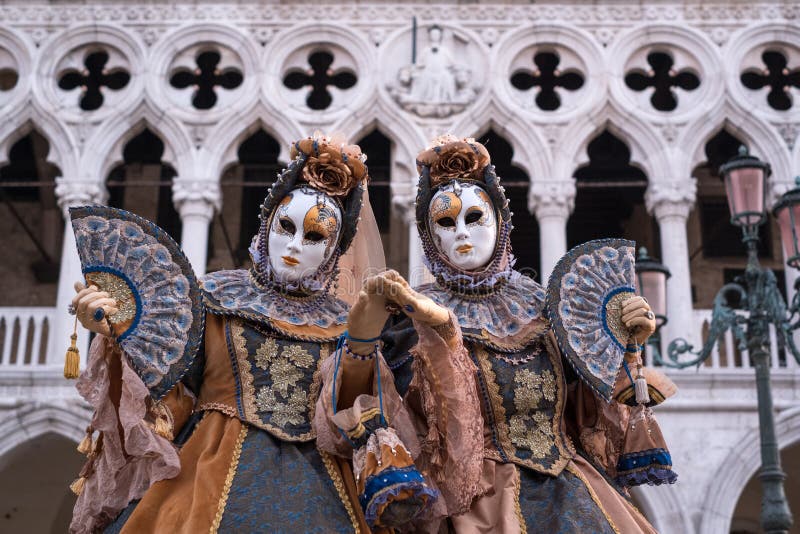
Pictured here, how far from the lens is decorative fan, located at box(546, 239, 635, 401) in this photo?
3432 mm

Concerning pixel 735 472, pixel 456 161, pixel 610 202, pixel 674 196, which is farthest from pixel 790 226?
pixel 610 202

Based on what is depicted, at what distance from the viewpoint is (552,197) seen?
400 inches

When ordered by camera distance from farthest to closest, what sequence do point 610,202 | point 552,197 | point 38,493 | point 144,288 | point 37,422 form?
point 610,202 < point 38,493 < point 552,197 < point 37,422 < point 144,288

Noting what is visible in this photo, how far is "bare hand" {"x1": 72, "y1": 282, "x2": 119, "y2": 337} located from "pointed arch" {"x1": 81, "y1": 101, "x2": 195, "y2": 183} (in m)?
7.19

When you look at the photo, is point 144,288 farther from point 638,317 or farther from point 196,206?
point 196,206

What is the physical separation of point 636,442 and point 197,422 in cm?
126

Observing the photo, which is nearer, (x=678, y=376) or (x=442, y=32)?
(x=678, y=376)

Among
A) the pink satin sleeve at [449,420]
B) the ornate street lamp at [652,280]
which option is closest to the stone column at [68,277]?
the ornate street lamp at [652,280]

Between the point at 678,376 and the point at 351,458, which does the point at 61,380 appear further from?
the point at 351,458

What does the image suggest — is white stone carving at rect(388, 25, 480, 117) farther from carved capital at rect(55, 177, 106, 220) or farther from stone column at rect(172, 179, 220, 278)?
carved capital at rect(55, 177, 106, 220)

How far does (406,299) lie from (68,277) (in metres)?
7.30

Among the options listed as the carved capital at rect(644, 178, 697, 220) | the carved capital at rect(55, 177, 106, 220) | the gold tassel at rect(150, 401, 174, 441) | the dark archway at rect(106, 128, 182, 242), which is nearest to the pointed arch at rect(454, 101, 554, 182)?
the carved capital at rect(644, 178, 697, 220)

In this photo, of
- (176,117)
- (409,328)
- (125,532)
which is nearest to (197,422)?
(125,532)

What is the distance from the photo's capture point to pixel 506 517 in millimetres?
3189
